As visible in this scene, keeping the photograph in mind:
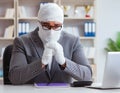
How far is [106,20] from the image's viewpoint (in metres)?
5.11

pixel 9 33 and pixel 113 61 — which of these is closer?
pixel 113 61

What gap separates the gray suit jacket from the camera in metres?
2.13

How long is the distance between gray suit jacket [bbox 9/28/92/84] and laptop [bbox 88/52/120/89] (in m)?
0.40

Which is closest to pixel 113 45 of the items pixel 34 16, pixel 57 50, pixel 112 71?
pixel 34 16

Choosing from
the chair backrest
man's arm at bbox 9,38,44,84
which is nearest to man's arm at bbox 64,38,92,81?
man's arm at bbox 9,38,44,84

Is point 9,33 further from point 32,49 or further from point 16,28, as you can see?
point 32,49

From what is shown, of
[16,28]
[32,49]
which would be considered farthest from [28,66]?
[16,28]

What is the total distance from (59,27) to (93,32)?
2839mm

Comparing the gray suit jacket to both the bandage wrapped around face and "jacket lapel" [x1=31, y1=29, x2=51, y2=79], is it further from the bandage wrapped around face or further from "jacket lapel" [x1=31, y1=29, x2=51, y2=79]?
the bandage wrapped around face

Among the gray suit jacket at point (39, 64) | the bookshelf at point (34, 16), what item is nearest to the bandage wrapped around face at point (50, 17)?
the gray suit jacket at point (39, 64)

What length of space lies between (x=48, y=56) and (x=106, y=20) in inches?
127

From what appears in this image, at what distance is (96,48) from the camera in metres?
5.12

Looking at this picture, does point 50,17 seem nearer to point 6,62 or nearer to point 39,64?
point 39,64

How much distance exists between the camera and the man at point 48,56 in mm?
2092
